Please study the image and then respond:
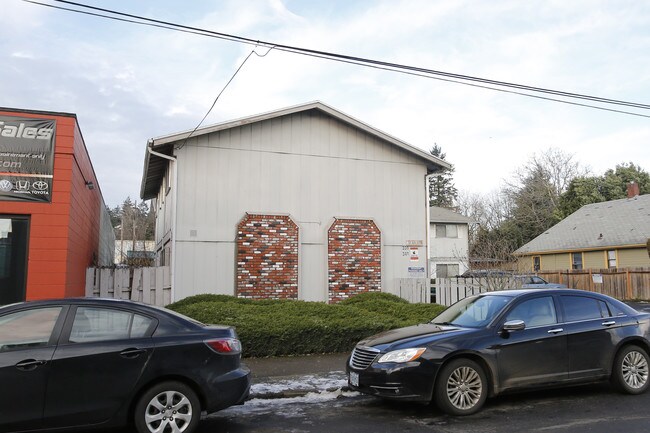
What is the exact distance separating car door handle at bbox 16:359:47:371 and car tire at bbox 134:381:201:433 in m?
0.98

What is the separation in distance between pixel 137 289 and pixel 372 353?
10143 mm

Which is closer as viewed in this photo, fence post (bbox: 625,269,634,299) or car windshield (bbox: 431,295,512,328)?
A: car windshield (bbox: 431,295,512,328)

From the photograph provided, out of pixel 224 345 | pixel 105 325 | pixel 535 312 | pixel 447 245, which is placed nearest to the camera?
pixel 105 325

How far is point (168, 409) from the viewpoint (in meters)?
5.39

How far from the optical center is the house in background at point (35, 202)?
32.9 feet

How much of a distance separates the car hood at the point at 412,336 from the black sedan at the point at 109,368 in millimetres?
1957

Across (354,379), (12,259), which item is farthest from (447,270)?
(354,379)

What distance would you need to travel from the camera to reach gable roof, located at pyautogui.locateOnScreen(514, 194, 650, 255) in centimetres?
3056

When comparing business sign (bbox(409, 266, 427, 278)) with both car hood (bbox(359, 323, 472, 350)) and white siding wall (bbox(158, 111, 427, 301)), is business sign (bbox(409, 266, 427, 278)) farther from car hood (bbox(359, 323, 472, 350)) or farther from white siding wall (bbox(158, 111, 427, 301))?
car hood (bbox(359, 323, 472, 350))

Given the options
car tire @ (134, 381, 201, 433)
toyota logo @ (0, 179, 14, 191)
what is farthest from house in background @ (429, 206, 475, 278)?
car tire @ (134, 381, 201, 433)

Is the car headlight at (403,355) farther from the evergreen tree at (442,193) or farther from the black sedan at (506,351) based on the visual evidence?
the evergreen tree at (442,193)

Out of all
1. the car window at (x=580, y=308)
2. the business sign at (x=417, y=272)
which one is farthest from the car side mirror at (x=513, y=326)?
the business sign at (x=417, y=272)

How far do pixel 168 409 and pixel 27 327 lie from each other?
61.8 inches

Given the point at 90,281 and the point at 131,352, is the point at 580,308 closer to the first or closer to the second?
the point at 131,352
